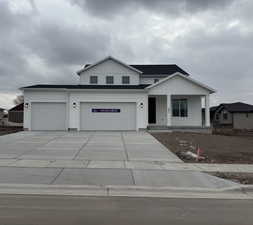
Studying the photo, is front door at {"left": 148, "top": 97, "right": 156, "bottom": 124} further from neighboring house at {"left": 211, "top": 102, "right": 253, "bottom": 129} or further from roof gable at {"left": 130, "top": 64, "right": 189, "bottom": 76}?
neighboring house at {"left": 211, "top": 102, "right": 253, "bottom": 129}

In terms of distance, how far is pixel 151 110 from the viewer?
32.2 m

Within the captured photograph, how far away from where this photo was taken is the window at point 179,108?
32312 mm

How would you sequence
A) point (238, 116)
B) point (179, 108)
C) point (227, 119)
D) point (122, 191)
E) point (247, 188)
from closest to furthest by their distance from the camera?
point (122, 191) < point (247, 188) < point (179, 108) < point (238, 116) < point (227, 119)

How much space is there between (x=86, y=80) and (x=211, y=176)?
87.0 feet

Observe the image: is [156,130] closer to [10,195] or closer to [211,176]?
[211,176]

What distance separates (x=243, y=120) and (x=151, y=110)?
24.3m

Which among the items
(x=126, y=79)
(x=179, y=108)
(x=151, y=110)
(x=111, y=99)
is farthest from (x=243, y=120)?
(x=111, y=99)

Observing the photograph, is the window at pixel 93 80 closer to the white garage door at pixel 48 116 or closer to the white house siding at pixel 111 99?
the white house siding at pixel 111 99

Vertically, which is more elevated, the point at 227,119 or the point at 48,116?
the point at 227,119

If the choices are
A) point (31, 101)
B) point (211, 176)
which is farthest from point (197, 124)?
point (211, 176)

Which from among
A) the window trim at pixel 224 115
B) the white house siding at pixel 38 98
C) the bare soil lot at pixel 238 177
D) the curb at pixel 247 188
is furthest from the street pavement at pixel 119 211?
the window trim at pixel 224 115

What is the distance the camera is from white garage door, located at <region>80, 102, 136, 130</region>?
29297 millimetres

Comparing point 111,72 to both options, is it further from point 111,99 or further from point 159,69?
point 159,69

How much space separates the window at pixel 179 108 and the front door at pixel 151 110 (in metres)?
2.04
